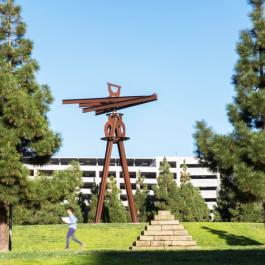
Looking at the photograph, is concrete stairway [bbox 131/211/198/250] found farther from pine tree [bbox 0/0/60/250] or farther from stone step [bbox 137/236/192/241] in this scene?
pine tree [bbox 0/0/60/250]

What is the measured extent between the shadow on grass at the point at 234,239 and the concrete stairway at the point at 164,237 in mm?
6560

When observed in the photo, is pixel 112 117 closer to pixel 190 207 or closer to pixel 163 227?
pixel 163 227

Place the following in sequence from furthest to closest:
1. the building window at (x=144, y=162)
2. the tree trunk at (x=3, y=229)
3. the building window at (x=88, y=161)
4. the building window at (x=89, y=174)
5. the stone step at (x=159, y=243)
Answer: the building window at (x=144, y=162), the building window at (x=88, y=161), the building window at (x=89, y=174), the stone step at (x=159, y=243), the tree trunk at (x=3, y=229)

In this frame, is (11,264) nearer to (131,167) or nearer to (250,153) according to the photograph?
(250,153)

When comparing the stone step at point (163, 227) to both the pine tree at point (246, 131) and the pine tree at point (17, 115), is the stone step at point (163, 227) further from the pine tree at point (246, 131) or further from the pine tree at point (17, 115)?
the pine tree at point (17, 115)

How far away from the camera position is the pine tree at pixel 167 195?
5422cm

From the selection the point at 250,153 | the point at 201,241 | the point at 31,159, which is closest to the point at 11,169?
the point at 31,159

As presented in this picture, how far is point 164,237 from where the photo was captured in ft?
67.7

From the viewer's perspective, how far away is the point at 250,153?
1709 centimetres

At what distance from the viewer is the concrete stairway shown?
66.8ft

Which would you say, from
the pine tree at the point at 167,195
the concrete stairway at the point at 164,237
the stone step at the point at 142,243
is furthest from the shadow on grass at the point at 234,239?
the pine tree at the point at 167,195

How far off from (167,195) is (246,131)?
37835 millimetres

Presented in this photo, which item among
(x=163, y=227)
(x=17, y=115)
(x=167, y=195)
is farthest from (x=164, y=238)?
(x=167, y=195)

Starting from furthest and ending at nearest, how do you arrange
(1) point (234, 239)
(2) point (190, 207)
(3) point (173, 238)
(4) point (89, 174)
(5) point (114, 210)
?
(4) point (89, 174) < (2) point (190, 207) < (5) point (114, 210) < (1) point (234, 239) < (3) point (173, 238)
